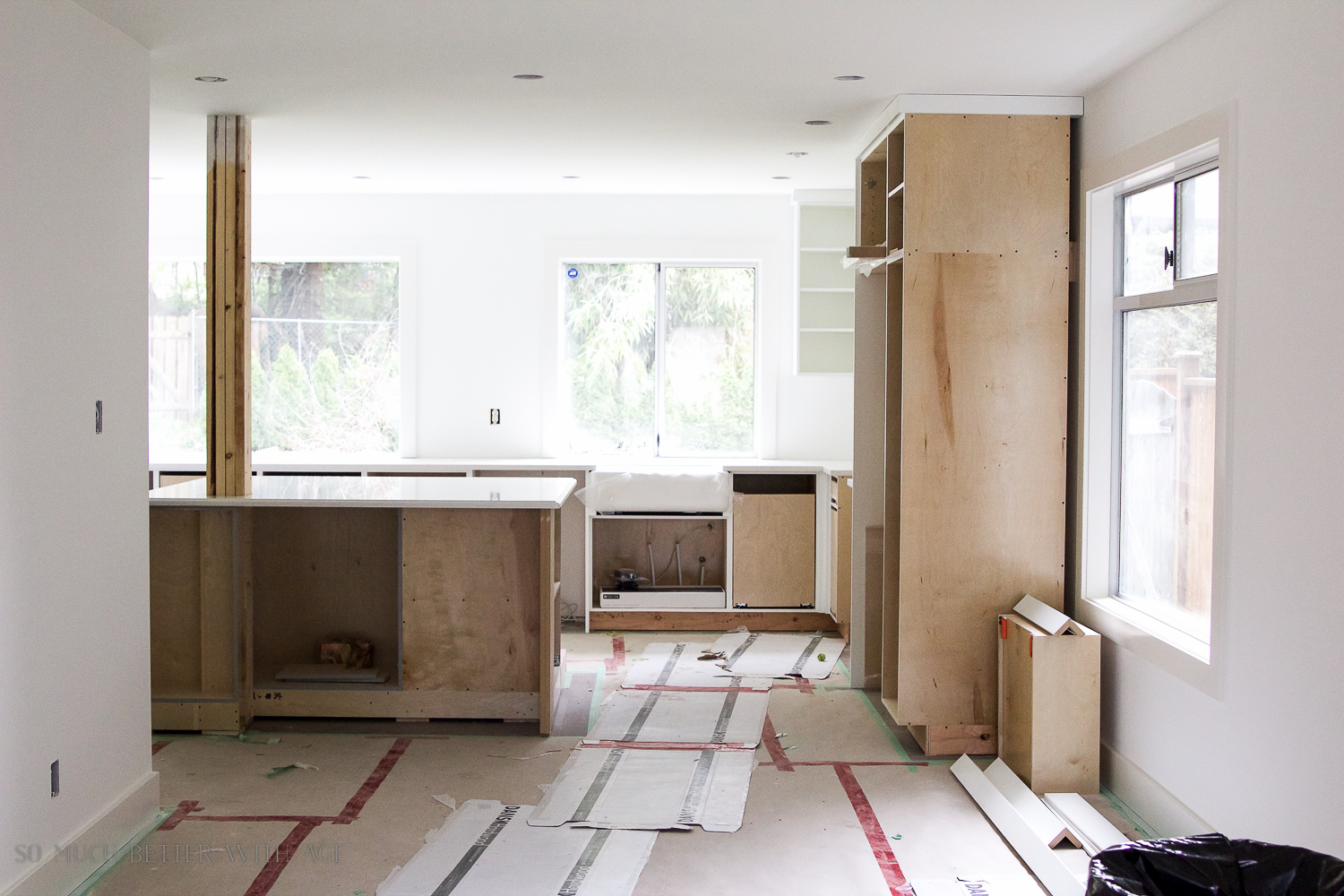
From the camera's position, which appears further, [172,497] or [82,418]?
[172,497]

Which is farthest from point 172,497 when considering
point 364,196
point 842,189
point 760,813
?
point 842,189

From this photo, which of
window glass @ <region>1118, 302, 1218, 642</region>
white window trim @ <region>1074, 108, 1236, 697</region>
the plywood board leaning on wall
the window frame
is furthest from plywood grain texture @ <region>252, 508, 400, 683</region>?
window glass @ <region>1118, 302, 1218, 642</region>

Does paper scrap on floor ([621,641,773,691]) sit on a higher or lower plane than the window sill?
lower

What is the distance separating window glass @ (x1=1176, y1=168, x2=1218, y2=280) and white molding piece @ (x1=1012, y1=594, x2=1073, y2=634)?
1.20 metres

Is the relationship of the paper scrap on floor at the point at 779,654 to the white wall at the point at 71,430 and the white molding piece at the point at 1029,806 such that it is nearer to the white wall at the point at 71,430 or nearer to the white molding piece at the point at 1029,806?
the white molding piece at the point at 1029,806

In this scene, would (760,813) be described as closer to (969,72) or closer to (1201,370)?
(1201,370)

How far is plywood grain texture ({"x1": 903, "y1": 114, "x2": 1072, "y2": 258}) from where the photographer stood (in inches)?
150

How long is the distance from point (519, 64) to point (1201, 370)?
96.5 inches

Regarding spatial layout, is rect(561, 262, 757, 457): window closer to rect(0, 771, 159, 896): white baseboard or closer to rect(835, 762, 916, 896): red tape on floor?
rect(835, 762, 916, 896): red tape on floor

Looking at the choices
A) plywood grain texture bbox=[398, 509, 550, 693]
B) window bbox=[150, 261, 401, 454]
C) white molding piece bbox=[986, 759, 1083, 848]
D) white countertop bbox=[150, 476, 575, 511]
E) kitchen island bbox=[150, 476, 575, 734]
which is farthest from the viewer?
window bbox=[150, 261, 401, 454]

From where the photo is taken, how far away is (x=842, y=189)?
20.1ft

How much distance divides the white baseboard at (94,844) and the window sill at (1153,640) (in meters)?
3.23

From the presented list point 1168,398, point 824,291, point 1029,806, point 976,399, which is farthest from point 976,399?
point 824,291

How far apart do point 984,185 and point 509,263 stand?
11.4 ft
